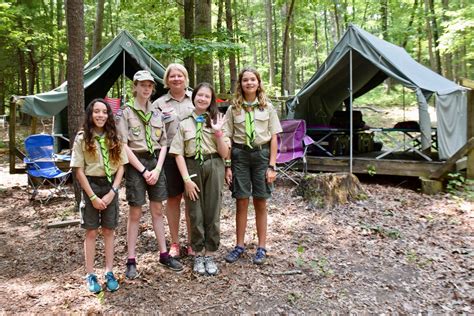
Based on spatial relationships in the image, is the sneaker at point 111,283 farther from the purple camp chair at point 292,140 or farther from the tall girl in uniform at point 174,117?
the purple camp chair at point 292,140

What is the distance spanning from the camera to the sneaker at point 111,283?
286 cm

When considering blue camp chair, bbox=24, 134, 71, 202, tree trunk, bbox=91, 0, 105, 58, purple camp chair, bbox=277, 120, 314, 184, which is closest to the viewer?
blue camp chair, bbox=24, 134, 71, 202

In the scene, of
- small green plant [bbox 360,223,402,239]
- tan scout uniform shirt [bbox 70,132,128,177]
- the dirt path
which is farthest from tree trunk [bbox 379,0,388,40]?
tan scout uniform shirt [bbox 70,132,128,177]

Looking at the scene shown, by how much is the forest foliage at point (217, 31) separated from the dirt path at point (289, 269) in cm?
378

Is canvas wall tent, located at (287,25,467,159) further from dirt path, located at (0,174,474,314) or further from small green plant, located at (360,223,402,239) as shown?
small green plant, located at (360,223,402,239)

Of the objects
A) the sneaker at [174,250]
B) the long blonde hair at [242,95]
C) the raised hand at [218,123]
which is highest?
the long blonde hair at [242,95]

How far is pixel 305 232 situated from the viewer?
14.2ft

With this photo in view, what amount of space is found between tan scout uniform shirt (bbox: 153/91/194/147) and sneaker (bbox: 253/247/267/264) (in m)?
1.21

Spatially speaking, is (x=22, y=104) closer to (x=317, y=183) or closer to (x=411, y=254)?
(x=317, y=183)

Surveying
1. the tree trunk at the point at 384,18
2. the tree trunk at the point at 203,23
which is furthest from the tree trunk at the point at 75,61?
the tree trunk at the point at 384,18

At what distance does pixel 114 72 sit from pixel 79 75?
167 inches

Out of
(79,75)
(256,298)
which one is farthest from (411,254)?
(79,75)

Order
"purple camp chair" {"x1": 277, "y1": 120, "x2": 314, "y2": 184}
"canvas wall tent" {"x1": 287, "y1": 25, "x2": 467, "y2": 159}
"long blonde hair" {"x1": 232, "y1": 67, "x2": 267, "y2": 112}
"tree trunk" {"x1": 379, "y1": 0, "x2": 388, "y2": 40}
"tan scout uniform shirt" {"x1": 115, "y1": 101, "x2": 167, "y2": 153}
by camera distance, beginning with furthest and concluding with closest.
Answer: "tree trunk" {"x1": 379, "y1": 0, "x2": 388, "y2": 40} → "purple camp chair" {"x1": 277, "y1": 120, "x2": 314, "y2": 184} → "canvas wall tent" {"x1": 287, "y1": 25, "x2": 467, "y2": 159} → "long blonde hair" {"x1": 232, "y1": 67, "x2": 267, "y2": 112} → "tan scout uniform shirt" {"x1": 115, "y1": 101, "x2": 167, "y2": 153}

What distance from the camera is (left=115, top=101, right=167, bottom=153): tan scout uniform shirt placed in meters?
3.00
